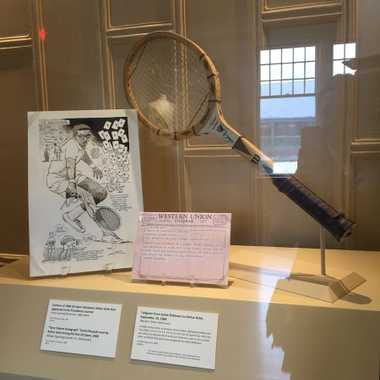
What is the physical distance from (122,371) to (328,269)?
50 cm

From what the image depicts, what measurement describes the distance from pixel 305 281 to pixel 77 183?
1.90 feet

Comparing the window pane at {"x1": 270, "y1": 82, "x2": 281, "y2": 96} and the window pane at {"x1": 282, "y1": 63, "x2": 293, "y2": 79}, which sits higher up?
the window pane at {"x1": 282, "y1": 63, "x2": 293, "y2": 79}

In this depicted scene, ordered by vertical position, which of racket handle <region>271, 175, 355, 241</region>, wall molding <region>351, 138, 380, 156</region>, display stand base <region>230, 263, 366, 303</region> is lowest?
display stand base <region>230, 263, 366, 303</region>

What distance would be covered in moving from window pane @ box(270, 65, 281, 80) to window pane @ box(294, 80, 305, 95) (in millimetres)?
50

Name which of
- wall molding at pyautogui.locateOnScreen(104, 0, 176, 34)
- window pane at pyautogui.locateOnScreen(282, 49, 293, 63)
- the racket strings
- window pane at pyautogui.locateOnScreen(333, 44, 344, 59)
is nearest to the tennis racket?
the racket strings

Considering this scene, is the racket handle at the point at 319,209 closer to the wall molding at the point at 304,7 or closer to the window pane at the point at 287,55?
the window pane at the point at 287,55

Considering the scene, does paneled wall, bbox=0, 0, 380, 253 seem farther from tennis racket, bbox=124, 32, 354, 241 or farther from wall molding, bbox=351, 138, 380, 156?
tennis racket, bbox=124, 32, 354, 241

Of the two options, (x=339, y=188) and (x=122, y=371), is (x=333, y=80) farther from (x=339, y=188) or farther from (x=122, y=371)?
(x=122, y=371)

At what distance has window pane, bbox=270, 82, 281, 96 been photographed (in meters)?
1.16

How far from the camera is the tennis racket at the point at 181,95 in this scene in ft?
3.33


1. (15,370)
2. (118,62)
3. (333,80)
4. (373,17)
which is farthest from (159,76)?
(15,370)

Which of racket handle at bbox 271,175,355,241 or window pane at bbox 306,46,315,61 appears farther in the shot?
window pane at bbox 306,46,315,61
